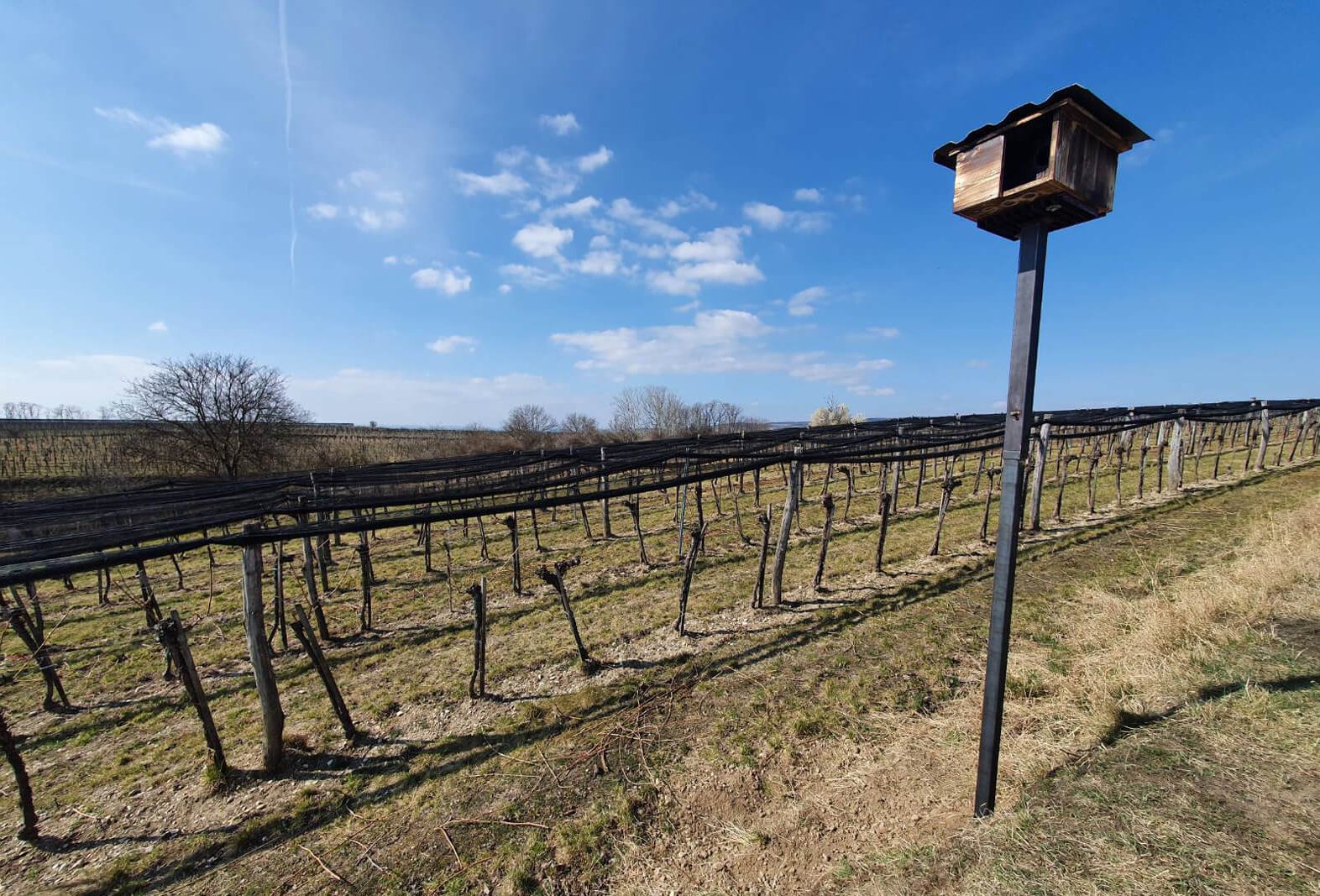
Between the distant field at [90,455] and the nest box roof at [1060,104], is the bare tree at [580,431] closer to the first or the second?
the distant field at [90,455]

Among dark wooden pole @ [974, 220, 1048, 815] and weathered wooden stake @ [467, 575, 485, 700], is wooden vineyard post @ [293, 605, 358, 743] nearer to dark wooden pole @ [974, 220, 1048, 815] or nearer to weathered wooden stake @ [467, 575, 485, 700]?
weathered wooden stake @ [467, 575, 485, 700]

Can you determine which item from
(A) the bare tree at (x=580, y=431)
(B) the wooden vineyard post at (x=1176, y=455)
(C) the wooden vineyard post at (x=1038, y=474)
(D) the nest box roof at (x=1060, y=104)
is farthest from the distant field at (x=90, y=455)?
(B) the wooden vineyard post at (x=1176, y=455)

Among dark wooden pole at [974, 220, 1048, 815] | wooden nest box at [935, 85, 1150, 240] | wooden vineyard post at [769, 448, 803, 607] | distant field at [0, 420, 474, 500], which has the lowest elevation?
distant field at [0, 420, 474, 500]

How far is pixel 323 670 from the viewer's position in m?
4.38

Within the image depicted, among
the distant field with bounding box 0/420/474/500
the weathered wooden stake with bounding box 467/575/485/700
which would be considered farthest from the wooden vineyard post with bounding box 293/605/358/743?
the distant field with bounding box 0/420/474/500

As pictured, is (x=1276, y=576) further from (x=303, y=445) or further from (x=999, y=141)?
(x=303, y=445)

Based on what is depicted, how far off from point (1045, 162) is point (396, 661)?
814 centimetres

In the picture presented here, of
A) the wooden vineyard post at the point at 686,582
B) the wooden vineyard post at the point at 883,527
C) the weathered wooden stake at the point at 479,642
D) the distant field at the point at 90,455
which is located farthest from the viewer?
the distant field at the point at 90,455

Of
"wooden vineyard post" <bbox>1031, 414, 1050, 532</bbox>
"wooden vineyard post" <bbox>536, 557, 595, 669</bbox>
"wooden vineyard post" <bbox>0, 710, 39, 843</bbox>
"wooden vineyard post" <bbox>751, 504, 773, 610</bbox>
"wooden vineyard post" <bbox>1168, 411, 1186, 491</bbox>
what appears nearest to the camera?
"wooden vineyard post" <bbox>0, 710, 39, 843</bbox>

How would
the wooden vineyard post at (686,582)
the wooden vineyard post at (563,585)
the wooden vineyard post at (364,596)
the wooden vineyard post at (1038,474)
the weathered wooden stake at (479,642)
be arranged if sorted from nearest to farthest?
the weathered wooden stake at (479,642) < the wooden vineyard post at (563,585) < the wooden vineyard post at (686,582) < the wooden vineyard post at (364,596) < the wooden vineyard post at (1038,474)

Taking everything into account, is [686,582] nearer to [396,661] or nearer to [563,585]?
[563,585]

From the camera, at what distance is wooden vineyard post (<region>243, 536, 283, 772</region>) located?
4051 mm

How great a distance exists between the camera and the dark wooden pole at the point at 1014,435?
2389 millimetres

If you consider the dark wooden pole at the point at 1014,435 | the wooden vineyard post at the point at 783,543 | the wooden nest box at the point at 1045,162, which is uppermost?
the wooden nest box at the point at 1045,162
